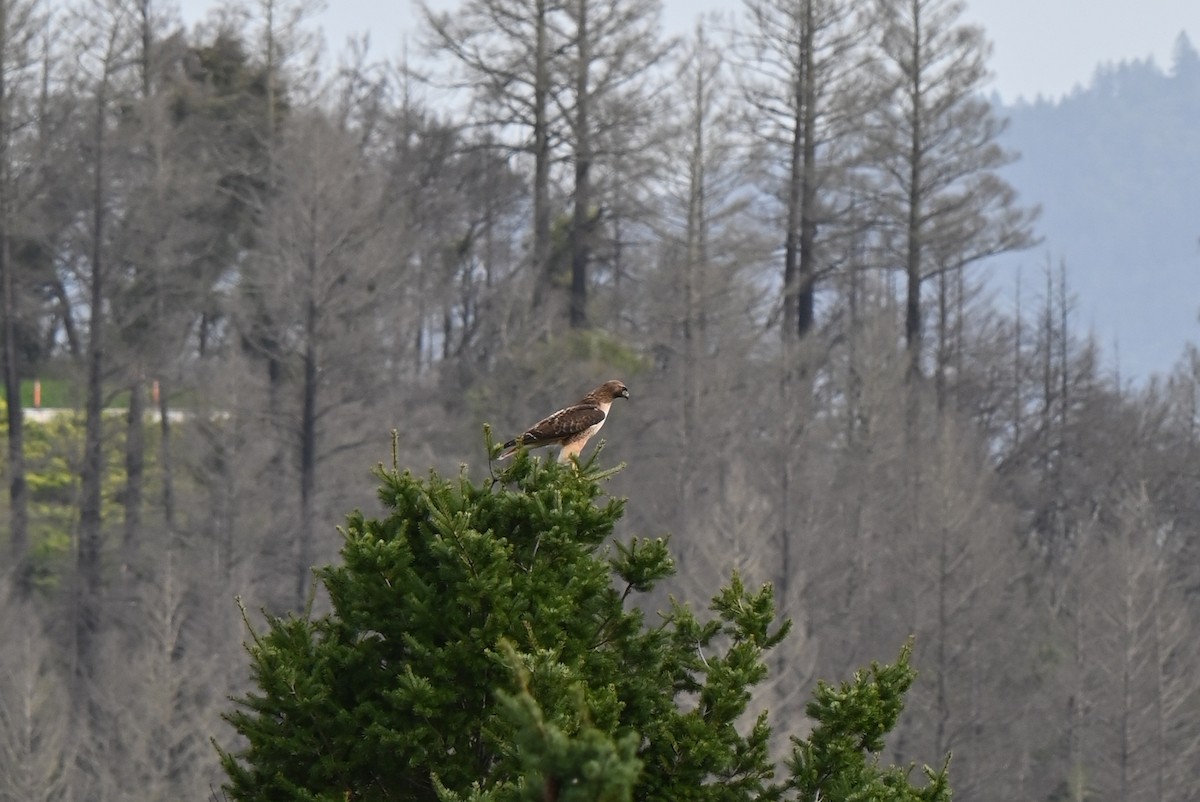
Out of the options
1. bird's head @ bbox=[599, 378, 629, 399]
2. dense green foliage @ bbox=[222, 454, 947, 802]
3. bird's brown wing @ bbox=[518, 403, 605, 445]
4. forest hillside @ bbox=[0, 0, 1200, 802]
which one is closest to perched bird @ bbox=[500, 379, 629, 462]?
bird's brown wing @ bbox=[518, 403, 605, 445]

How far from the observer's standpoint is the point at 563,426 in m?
10.5

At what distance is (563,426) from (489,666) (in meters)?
1.98

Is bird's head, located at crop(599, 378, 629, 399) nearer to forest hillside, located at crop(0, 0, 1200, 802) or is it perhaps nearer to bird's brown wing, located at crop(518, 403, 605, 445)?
bird's brown wing, located at crop(518, 403, 605, 445)

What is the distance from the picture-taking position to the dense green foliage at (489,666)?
29.0 feet

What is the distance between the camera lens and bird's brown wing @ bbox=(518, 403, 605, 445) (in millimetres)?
10477

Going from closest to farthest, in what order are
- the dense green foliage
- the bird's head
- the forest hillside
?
the dense green foliage
the bird's head
the forest hillside

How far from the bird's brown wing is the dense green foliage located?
3.29ft

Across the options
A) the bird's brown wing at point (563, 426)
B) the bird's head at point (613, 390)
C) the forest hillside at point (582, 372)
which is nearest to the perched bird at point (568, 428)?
the bird's brown wing at point (563, 426)

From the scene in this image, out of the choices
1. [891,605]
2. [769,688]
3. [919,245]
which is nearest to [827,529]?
[891,605]

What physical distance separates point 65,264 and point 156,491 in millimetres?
4992

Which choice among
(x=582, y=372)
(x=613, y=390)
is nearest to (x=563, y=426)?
(x=613, y=390)

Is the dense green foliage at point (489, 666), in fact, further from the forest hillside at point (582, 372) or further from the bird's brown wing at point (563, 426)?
the forest hillside at point (582, 372)

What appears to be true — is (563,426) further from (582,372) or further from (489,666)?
(582,372)

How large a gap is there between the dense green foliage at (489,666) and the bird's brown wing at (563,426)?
1002mm
